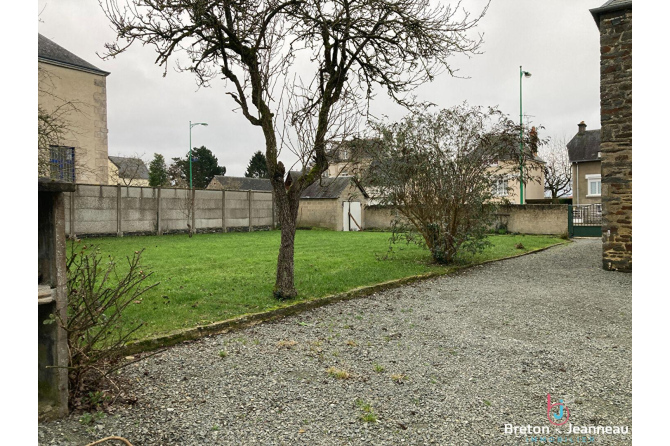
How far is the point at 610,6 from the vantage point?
10.5 metres

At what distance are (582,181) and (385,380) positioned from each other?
3537 cm

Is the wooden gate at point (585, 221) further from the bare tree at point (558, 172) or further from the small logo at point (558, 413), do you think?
the bare tree at point (558, 172)

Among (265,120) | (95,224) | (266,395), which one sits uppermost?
(265,120)

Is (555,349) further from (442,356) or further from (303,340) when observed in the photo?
(303,340)

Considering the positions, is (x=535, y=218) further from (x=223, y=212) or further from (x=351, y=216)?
(x=223, y=212)

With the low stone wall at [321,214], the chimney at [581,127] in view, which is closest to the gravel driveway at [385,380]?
the low stone wall at [321,214]

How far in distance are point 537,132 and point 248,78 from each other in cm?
869

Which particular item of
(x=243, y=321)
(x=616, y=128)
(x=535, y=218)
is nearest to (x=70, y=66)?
(x=243, y=321)

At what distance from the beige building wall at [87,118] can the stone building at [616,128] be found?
62.0 feet

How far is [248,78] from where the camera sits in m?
7.24

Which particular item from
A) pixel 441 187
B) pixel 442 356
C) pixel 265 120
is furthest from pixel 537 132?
pixel 442 356

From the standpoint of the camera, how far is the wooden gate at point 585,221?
841 inches

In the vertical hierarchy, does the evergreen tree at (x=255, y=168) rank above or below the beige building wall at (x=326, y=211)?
above

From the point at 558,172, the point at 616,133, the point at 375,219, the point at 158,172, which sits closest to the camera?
the point at 616,133
